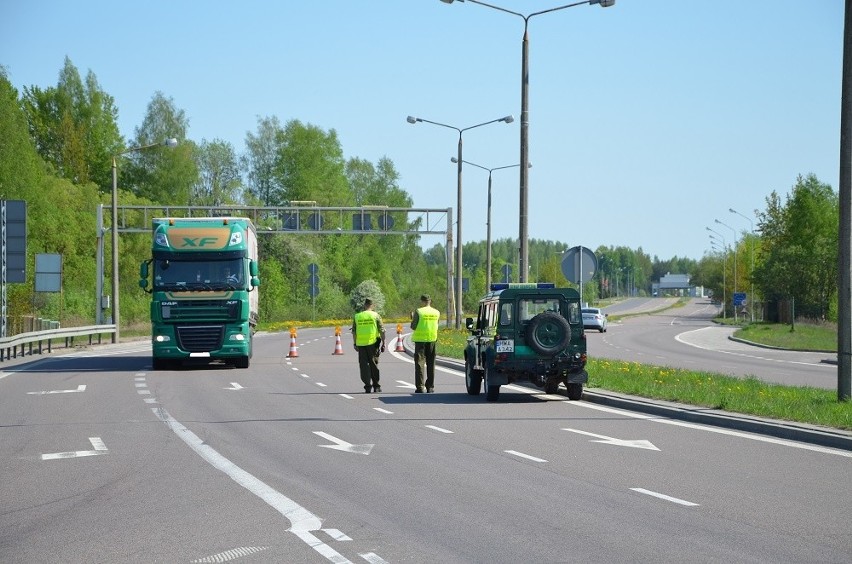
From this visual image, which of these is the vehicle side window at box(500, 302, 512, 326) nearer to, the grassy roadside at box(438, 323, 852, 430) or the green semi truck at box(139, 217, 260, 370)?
the grassy roadside at box(438, 323, 852, 430)

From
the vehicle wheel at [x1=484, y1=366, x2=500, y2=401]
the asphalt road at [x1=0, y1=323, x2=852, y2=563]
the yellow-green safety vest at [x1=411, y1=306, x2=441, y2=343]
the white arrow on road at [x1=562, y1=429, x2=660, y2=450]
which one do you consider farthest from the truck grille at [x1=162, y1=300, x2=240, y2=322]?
the white arrow on road at [x1=562, y1=429, x2=660, y2=450]

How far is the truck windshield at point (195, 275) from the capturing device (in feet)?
98.3

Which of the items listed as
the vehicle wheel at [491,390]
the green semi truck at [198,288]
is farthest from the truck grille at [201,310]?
the vehicle wheel at [491,390]

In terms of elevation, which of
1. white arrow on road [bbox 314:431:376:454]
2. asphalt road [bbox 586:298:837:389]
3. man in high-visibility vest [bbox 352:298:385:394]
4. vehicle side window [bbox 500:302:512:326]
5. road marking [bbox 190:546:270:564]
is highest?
vehicle side window [bbox 500:302:512:326]

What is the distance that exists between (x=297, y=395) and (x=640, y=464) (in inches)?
436

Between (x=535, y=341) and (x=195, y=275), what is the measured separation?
12.4 metres

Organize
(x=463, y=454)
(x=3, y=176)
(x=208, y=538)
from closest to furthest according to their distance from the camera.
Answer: (x=208, y=538), (x=463, y=454), (x=3, y=176)

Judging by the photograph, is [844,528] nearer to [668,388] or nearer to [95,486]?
[95,486]

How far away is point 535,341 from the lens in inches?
792

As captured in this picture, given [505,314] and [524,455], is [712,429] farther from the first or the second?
[505,314]

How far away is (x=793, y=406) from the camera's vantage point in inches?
669

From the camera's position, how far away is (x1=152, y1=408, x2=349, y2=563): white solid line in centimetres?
815

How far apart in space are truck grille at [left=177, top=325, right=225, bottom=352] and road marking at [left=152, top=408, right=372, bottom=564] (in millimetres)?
14864

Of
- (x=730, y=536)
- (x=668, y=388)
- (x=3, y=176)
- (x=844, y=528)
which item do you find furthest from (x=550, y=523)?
(x=3, y=176)
